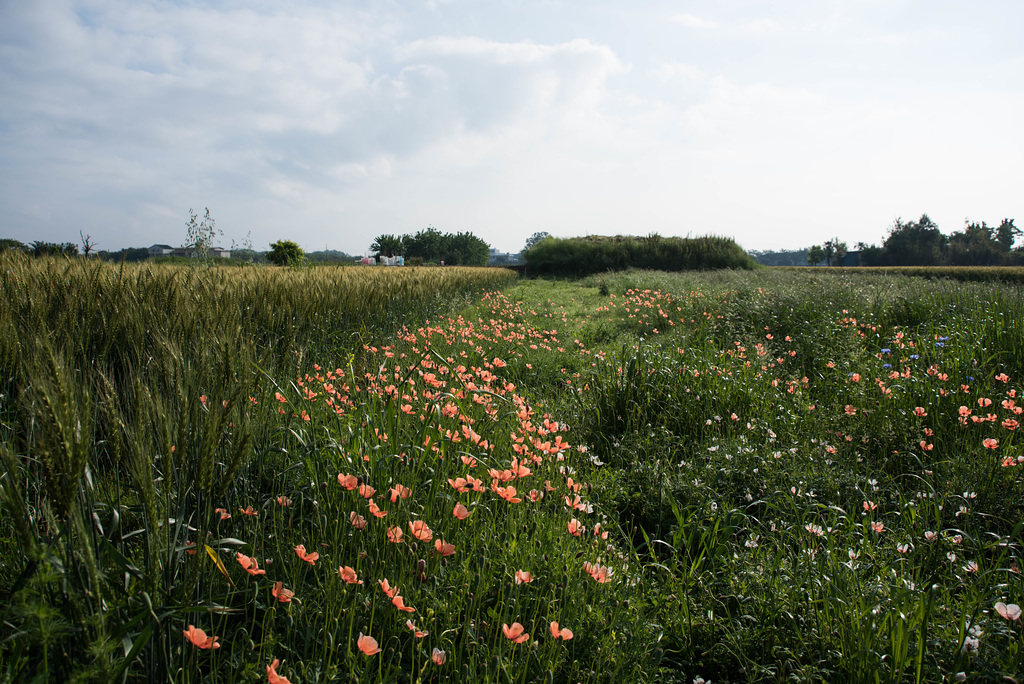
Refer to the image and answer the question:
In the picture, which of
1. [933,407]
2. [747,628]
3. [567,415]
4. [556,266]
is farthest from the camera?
[556,266]

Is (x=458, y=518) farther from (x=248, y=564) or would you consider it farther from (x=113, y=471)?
(x=113, y=471)

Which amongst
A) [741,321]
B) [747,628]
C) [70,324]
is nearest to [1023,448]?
[747,628]

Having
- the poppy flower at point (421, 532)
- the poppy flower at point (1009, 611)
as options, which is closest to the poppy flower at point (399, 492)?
the poppy flower at point (421, 532)

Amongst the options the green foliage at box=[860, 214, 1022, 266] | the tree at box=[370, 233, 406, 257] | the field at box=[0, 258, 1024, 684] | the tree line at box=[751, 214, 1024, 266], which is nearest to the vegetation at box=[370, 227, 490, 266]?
the tree at box=[370, 233, 406, 257]

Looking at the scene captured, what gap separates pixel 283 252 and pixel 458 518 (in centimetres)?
3002

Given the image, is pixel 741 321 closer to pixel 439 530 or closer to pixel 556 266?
pixel 439 530

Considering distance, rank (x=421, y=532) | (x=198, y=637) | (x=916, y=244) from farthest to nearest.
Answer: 1. (x=916, y=244)
2. (x=421, y=532)
3. (x=198, y=637)

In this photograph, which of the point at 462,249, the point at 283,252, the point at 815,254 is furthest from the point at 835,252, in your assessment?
the point at 283,252

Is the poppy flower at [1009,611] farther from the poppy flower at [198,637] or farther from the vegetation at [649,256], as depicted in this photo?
the vegetation at [649,256]

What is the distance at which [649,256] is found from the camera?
3089 cm

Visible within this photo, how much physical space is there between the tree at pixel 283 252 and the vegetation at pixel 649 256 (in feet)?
48.4

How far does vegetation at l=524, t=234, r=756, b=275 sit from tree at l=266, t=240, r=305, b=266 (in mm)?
14739

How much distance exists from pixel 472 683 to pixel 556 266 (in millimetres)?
30677

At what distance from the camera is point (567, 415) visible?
4.14 m
